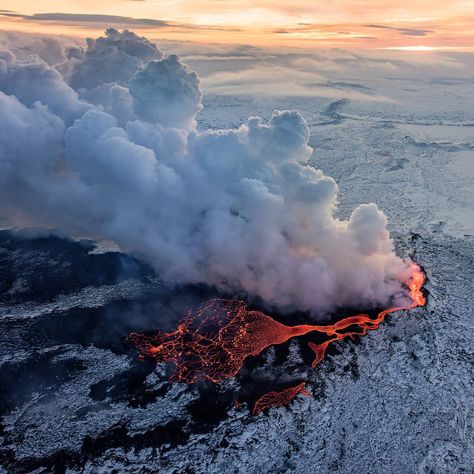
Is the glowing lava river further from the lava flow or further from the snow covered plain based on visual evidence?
the snow covered plain

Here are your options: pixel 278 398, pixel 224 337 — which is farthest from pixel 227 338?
pixel 278 398

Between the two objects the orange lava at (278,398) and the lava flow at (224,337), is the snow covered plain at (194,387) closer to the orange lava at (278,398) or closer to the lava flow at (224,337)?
the orange lava at (278,398)

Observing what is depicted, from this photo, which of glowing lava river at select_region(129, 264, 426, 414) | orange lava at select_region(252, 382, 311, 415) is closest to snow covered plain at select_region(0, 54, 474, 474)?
orange lava at select_region(252, 382, 311, 415)

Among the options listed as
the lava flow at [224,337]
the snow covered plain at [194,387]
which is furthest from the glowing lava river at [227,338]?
the snow covered plain at [194,387]

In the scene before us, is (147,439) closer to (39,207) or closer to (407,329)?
(407,329)

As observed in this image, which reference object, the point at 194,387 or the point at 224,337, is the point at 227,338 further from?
the point at 194,387

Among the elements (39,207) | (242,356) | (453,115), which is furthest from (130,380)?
(453,115)
